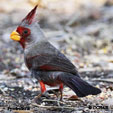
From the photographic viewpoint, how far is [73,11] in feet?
35.8

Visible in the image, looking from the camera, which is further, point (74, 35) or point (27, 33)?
point (74, 35)

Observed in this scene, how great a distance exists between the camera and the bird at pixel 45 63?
459 centimetres

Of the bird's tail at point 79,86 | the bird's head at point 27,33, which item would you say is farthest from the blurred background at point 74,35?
the bird's tail at point 79,86

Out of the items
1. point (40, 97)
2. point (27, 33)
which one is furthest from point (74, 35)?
point (40, 97)

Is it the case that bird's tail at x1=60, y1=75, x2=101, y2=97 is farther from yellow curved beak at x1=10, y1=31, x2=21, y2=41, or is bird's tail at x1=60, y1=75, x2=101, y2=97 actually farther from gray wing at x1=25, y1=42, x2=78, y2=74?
yellow curved beak at x1=10, y1=31, x2=21, y2=41

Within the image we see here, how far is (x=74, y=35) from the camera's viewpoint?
8.53 m

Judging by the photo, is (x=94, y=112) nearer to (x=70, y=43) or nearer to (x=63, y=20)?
(x=70, y=43)

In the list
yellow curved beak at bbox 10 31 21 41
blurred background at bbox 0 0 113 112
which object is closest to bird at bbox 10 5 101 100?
yellow curved beak at bbox 10 31 21 41

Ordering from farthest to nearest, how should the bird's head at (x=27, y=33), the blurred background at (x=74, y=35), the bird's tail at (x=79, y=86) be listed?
1. the blurred background at (x=74, y=35)
2. the bird's head at (x=27, y=33)
3. the bird's tail at (x=79, y=86)

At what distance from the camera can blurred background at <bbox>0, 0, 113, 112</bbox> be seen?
6626 mm

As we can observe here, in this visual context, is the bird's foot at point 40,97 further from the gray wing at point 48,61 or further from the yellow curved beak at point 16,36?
the yellow curved beak at point 16,36

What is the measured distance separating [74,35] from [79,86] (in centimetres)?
412

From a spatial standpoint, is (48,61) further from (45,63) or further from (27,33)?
(27,33)

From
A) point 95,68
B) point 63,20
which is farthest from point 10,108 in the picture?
point 63,20
